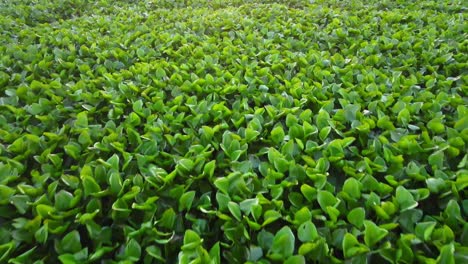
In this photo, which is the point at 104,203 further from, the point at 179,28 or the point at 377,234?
the point at 179,28

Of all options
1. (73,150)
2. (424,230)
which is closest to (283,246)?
(424,230)

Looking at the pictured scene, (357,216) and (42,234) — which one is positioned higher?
(357,216)

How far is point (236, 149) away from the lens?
6.03 ft

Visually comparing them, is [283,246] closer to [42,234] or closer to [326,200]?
[326,200]

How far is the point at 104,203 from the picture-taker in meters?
1.64

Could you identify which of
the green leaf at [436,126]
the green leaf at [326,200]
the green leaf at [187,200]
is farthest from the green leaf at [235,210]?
the green leaf at [436,126]

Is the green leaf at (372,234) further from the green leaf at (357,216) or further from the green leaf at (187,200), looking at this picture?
the green leaf at (187,200)

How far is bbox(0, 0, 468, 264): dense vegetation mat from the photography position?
1424mm

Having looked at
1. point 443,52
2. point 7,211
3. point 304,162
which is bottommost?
point 7,211

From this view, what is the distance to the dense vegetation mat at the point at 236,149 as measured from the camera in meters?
1.42

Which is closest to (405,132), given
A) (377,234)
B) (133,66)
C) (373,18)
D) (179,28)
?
(377,234)

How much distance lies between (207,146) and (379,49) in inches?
77.1

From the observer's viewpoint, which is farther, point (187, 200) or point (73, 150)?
point (73, 150)

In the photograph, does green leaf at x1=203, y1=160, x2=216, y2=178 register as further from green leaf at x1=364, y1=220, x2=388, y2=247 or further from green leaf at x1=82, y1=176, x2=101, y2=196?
green leaf at x1=364, y1=220, x2=388, y2=247
